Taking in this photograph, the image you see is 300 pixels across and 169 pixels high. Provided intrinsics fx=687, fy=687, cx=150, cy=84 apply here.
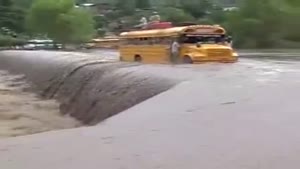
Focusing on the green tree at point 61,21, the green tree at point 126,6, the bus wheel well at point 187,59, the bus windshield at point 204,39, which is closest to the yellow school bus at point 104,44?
the green tree at point 61,21

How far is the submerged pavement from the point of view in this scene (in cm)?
900

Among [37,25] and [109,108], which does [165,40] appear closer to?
[109,108]

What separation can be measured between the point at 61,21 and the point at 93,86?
144ft

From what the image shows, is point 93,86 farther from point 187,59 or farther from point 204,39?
point 204,39

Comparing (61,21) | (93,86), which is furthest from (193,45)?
(61,21)

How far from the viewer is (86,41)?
66188 millimetres

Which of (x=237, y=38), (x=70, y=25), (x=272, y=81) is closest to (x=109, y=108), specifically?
(x=272, y=81)

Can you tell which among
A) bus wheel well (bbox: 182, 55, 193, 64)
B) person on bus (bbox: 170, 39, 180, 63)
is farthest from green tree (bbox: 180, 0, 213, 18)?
bus wheel well (bbox: 182, 55, 193, 64)

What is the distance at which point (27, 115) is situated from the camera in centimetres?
2066

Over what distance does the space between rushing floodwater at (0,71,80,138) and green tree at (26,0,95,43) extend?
34.5 meters

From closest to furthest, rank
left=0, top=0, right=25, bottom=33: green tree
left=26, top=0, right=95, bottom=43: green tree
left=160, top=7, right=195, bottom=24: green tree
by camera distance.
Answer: left=26, top=0, right=95, bottom=43: green tree, left=160, top=7, right=195, bottom=24: green tree, left=0, top=0, right=25, bottom=33: green tree

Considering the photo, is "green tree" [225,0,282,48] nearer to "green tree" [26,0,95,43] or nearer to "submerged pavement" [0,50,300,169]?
"green tree" [26,0,95,43]

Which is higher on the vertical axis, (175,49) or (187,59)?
(175,49)

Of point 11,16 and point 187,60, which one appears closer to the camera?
point 187,60
